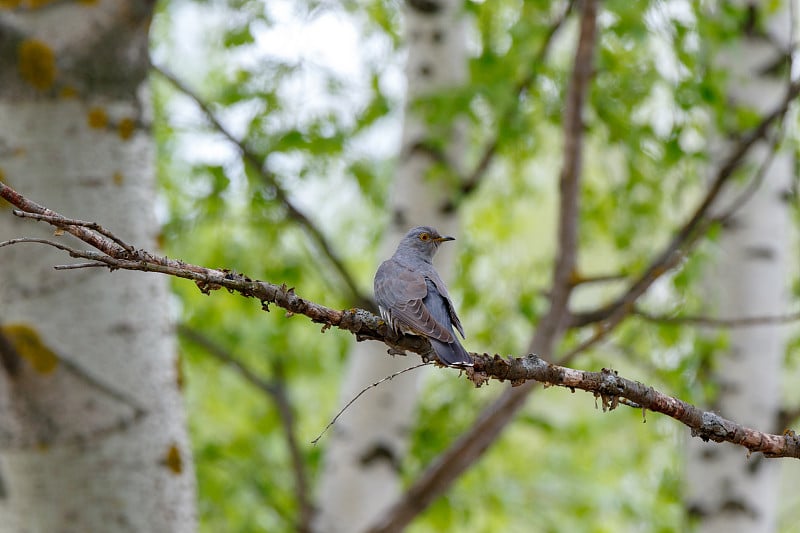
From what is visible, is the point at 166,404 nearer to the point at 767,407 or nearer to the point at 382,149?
the point at 767,407

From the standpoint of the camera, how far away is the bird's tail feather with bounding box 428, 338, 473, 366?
1798 millimetres

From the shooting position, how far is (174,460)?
119 inches

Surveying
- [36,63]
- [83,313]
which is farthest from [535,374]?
[36,63]

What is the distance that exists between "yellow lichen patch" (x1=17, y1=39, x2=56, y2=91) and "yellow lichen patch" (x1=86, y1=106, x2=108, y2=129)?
0.16m

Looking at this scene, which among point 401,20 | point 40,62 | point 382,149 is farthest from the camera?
point 382,149

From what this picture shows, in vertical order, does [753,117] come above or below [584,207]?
below

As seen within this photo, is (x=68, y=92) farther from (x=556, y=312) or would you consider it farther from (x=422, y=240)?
(x=556, y=312)

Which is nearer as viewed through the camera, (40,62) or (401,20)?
(40,62)

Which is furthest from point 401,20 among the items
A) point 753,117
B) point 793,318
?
point 793,318

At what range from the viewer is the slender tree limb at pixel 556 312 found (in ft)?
11.8

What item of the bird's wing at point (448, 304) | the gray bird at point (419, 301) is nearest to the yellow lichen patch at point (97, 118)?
the gray bird at point (419, 301)

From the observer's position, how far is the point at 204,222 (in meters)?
5.67

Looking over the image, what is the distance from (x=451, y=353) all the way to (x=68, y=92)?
6.25ft

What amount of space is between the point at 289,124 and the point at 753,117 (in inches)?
106
